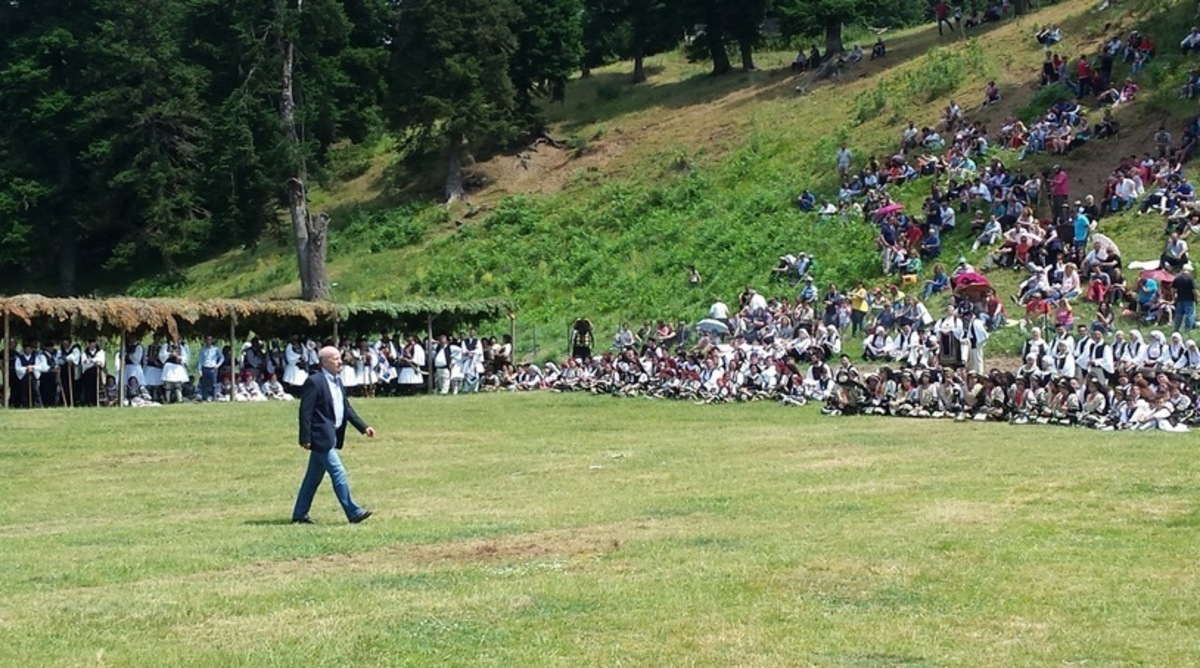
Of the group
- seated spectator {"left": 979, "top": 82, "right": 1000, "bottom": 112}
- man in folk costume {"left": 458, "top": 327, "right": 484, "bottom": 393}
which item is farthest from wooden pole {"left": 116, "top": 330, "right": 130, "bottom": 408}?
seated spectator {"left": 979, "top": 82, "right": 1000, "bottom": 112}

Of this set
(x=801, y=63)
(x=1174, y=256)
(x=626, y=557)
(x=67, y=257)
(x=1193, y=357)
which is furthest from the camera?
(x=67, y=257)

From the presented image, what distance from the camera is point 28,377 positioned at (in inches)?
1340

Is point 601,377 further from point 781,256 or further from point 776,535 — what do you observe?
point 776,535

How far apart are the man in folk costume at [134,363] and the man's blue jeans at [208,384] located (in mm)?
1443

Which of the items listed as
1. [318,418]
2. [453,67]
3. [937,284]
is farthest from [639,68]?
[318,418]

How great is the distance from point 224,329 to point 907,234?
1785 cm

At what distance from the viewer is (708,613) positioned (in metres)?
10.2

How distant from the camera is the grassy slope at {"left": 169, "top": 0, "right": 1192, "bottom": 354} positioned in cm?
4675

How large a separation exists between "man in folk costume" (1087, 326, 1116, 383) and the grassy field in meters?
3.98

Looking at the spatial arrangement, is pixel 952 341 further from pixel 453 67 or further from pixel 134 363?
pixel 453 67

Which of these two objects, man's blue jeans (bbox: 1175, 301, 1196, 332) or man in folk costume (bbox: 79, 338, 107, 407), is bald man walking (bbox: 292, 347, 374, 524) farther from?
man's blue jeans (bbox: 1175, 301, 1196, 332)

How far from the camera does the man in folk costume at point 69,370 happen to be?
34812mm

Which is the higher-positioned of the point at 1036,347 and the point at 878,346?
the point at 878,346

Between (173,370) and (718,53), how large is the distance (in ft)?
123
